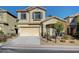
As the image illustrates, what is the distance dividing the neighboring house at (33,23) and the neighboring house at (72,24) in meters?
0.14

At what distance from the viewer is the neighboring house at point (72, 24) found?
8.08 m

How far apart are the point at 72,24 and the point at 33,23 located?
54.0 inches

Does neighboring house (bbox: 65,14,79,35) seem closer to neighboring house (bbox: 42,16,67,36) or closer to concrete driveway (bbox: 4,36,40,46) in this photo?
neighboring house (bbox: 42,16,67,36)

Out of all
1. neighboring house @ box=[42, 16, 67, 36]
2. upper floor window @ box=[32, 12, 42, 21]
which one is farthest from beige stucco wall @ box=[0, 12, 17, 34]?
neighboring house @ box=[42, 16, 67, 36]

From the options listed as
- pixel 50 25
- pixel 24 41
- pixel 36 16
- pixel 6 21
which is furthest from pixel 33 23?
pixel 6 21

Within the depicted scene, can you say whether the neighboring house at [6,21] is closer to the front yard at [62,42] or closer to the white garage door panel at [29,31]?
the white garage door panel at [29,31]

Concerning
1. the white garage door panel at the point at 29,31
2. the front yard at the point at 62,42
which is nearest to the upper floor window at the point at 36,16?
the white garage door panel at the point at 29,31

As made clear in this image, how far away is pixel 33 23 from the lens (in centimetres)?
828

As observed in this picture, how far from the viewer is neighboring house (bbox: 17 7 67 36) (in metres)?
8.19

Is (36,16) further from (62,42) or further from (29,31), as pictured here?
(62,42)

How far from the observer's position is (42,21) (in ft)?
27.0
